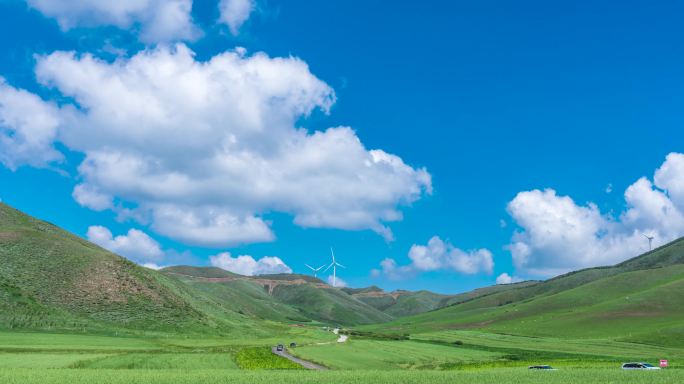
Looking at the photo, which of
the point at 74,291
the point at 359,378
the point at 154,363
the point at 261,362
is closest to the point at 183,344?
the point at 261,362

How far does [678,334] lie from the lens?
14838 cm

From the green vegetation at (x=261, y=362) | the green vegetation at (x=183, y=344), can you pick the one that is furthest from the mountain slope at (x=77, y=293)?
the green vegetation at (x=261, y=362)

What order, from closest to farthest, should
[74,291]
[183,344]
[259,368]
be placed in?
[259,368] → [183,344] → [74,291]

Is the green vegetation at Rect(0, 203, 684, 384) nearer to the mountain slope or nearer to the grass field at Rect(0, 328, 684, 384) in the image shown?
the grass field at Rect(0, 328, 684, 384)

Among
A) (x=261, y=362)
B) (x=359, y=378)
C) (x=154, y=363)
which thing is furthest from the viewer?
(x=261, y=362)

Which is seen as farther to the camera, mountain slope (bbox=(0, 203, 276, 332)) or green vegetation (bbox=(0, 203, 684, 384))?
mountain slope (bbox=(0, 203, 276, 332))

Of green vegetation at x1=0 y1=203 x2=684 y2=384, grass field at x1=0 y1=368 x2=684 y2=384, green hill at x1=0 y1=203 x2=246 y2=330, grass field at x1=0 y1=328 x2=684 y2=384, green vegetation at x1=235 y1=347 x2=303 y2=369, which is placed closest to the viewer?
grass field at x1=0 y1=368 x2=684 y2=384

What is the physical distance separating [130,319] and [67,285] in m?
26.1

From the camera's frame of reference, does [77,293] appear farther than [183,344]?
Yes

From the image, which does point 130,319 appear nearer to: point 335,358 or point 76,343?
point 76,343

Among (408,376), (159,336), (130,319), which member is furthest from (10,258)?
(408,376)

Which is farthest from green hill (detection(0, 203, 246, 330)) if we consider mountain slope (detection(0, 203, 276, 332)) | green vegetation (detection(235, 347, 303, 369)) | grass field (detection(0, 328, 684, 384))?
green vegetation (detection(235, 347, 303, 369))

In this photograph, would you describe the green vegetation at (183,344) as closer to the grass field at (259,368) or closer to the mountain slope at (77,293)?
the grass field at (259,368)

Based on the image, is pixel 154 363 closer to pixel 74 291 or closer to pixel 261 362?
pixel 261 362
